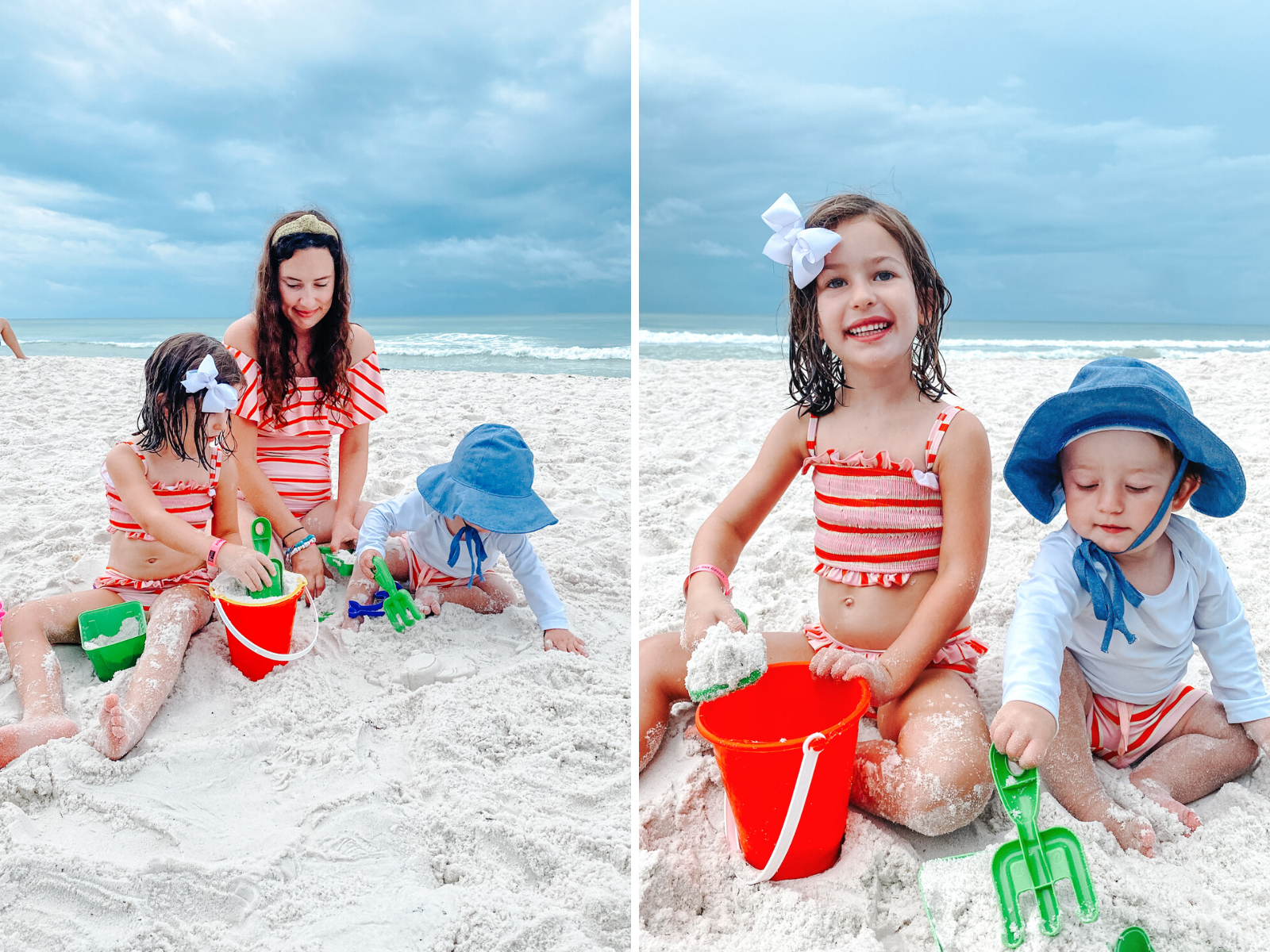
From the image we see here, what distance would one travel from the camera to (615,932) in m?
1.49

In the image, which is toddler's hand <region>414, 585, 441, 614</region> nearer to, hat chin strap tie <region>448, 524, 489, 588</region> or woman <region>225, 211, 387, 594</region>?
hat chin strap tie <region>448, 524, 489, 588</region>

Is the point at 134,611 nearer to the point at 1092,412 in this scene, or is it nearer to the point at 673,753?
the point at 673,753

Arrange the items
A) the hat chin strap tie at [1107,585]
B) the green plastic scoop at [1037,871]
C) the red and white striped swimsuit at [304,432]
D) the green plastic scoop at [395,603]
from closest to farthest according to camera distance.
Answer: the green plastic scoop at [1037,871] → the hat chin strap tie at [1107,585] → the green plastic scoop at [395,603] → the red and white striped swimsuit at [304,432]

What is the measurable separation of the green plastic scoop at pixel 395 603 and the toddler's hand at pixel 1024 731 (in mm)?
1729

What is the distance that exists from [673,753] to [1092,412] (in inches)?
45.2

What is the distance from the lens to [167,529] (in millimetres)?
2430

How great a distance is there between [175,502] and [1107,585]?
2.46 meters

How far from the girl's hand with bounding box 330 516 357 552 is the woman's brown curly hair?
1.35 feet

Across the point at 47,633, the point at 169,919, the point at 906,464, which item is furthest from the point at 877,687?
the point at 47,633

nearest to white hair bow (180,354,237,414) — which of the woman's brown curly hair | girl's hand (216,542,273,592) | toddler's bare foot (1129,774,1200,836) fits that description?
girl's hand (216,542,273,592)

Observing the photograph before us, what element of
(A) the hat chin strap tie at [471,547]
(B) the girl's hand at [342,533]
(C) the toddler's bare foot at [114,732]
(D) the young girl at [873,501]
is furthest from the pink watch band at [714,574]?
(B) the girl's hand at [342,533]

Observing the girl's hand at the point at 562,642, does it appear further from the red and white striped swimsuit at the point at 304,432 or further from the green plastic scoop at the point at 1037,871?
the green plastic scoop at the point at 1037,871

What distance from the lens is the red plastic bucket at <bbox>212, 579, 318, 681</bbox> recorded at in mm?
2264

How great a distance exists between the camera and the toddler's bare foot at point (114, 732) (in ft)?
6.35
